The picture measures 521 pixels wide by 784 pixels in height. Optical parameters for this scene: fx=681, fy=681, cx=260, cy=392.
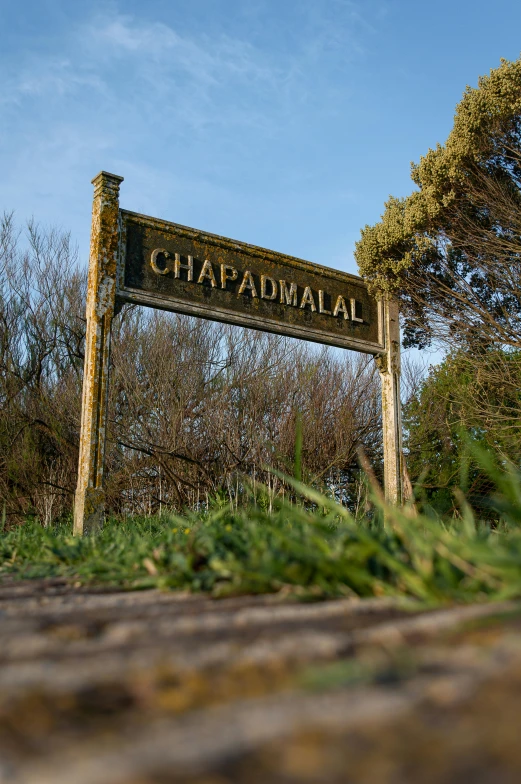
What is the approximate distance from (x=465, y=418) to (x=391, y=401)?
3.64ft

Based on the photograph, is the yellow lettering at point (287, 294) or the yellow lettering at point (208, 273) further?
the yellow lettering at point (287, 294)

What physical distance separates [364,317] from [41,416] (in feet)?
21.6

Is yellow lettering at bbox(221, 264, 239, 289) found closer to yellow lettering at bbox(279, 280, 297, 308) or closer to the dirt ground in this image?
yellow lettering at bbox(279, 280, 297, 308)

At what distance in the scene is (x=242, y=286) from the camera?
26.5ft

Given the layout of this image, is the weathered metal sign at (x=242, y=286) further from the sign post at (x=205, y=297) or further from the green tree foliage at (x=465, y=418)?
the green tree foliage at (x=465, y=418)

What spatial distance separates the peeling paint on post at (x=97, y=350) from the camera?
21.4 ft

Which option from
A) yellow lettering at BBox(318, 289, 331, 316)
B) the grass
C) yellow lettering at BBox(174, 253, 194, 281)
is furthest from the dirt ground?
yellow lettering at BBox(318, 289, 331, 316)

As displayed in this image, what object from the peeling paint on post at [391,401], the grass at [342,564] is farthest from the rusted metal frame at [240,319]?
the grass at [342,564]

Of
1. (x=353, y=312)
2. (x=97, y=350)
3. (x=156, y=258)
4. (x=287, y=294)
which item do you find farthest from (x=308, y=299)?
(x=97, y=350)

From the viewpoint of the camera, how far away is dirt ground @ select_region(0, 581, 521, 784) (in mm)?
539

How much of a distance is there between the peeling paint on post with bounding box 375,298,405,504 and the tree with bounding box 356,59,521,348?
383mm

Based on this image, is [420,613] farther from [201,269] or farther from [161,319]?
[161,319]

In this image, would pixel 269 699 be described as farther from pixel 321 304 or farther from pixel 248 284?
pixel 321 304

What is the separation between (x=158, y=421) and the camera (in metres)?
12.1
